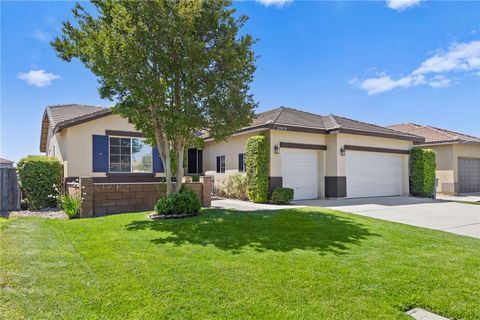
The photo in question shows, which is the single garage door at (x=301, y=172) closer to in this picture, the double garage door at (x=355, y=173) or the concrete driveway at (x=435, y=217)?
the double garage door at (x=355, y=173)

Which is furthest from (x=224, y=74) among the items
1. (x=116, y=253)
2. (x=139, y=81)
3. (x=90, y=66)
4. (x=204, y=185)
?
(x=116, y=253)

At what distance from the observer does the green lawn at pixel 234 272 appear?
336 centimetres

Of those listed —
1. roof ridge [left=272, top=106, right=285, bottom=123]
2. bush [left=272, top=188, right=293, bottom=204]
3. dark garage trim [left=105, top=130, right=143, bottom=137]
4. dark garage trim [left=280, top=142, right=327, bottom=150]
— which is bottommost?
bush [left=272, top=188, right=293, bottom=204]

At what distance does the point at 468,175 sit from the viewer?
20.7 metres

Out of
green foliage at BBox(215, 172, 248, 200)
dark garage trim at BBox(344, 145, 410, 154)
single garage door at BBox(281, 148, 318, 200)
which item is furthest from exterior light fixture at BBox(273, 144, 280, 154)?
dark garage trim at BBox(344, 145, 410, 154)

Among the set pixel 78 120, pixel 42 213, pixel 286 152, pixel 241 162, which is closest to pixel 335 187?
Answer: pixel 286 152

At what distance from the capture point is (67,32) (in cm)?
862

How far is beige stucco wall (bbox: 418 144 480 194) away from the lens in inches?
758

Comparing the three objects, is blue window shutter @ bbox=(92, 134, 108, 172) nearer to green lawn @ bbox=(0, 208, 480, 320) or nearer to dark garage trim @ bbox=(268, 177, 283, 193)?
green lawn @ bbox=(0, 208, 480, 320)

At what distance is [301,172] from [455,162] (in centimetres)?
1212

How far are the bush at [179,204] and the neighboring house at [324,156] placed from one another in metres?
5.15

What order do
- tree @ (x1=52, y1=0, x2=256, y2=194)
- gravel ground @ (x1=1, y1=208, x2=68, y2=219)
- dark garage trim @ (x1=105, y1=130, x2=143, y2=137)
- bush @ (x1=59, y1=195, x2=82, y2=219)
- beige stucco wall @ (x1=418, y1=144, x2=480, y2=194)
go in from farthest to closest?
1. beige stucco wall @ (x1=418, y1=144, x2=480, y2=194)
2. dark garage trim @ (x1=105, y1=130, x2=143, y2=137)
3. gravel ground @ (x1=1, y1=208, x2=68, y2=219)
4. bush @ (x1=59, y1=195, x2=82, y2=219)
5. tree @ (x1=52, y1=0, x2=256, y2=194)

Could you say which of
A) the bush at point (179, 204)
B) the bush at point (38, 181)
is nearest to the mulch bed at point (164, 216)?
the bush at point (179, 204)

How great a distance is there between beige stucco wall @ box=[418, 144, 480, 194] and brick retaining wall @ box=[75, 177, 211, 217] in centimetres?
1757
